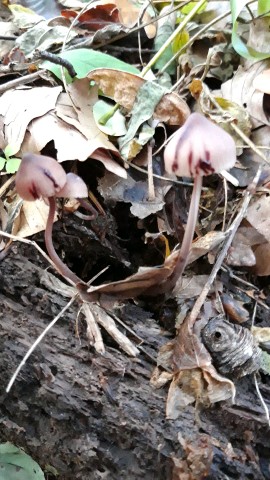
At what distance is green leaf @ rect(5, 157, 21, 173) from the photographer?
1.40m

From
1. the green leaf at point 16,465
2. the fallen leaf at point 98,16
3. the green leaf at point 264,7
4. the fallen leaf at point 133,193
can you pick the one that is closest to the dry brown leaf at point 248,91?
the green leaf at point 264,7

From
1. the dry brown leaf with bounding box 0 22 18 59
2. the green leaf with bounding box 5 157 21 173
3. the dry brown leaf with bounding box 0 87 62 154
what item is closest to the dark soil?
the green leaf with bounding box 5 157 21 173

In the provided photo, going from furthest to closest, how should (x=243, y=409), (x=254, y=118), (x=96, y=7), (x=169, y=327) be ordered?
(x=96, y=7), (x=254, y=118), (x=169, y=327), (x=243, y=409)

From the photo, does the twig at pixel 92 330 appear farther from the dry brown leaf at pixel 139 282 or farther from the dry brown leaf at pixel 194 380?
the dry brown leaf at pixel 194 380

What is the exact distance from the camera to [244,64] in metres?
1.70

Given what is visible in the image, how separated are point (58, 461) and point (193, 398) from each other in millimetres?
364

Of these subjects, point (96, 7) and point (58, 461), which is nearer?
point (58, 461)

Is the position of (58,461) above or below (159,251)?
below

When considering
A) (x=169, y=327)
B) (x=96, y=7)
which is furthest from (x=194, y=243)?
(x=96, y=7)

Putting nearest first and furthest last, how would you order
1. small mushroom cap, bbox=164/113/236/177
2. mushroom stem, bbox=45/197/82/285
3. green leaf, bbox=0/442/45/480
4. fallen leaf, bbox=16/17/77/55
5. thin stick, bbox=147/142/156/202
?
1. small mushroom cap, bbox=164/113/236/177
2. mushroom stem, bbox=45/197/82/285
3. green leaf, bbox=0/442/45/480
4. thin stick, bbox=147/142/156/202
5. fallen leaf, bbox=16/17/77/55

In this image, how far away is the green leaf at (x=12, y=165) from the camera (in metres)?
1.40

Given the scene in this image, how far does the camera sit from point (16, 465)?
4.21 ft

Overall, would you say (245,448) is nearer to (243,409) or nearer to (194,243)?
(243,409)

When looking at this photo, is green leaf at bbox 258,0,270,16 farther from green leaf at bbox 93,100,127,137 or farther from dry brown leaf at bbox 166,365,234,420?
dry brown leaf at bbox 166,365,234,420
